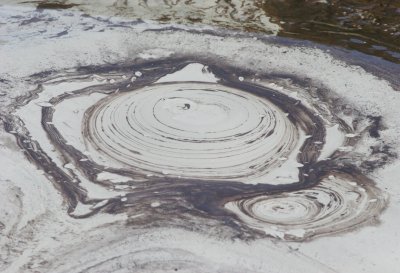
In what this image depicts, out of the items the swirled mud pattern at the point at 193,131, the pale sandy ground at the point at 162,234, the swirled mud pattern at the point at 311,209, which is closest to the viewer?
the pale sandy ground at the point at 162,234

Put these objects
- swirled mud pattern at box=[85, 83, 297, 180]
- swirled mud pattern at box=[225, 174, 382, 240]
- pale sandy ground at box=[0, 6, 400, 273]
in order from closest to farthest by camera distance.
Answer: pale sandy ground at box=[0, 6, 400, 273]
swirled mud pattern at box=[225, 174, 382, 240]
swirled mud pattern at box=[85, 83, 297, 180]

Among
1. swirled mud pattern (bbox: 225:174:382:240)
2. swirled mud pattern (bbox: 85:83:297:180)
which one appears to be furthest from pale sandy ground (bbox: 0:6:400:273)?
swirled mud pattern (bbox: 85:83:297:180)

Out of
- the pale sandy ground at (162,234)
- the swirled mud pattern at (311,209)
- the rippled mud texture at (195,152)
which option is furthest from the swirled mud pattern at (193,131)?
the pale sandy ground at (162,234)

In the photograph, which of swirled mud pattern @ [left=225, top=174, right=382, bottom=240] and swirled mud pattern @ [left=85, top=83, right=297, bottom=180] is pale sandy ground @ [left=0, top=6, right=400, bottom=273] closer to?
swirled mud pattern @ [left=225, top=174, right=382, bottom=240]

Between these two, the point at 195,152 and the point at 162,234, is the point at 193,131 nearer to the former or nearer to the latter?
the point at 195,152

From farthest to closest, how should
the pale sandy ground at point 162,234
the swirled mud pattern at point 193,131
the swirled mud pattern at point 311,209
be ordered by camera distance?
the swirled mud pattern at point 193,131 < the swirled mud pattern at point 311,209 < the pale sandy ground at point 162,234

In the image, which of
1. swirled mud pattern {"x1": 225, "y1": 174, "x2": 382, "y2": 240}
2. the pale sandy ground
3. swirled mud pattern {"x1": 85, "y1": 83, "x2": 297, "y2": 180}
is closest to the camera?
the pale sandy ground

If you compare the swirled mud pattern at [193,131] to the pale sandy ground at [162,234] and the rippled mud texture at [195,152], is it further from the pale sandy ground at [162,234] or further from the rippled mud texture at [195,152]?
the pale sandy ground at [162,234]

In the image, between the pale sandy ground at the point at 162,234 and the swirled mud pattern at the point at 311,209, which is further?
the swirled mud pattern at the point at 311,209

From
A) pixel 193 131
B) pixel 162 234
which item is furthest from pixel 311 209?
pixel 193 131
